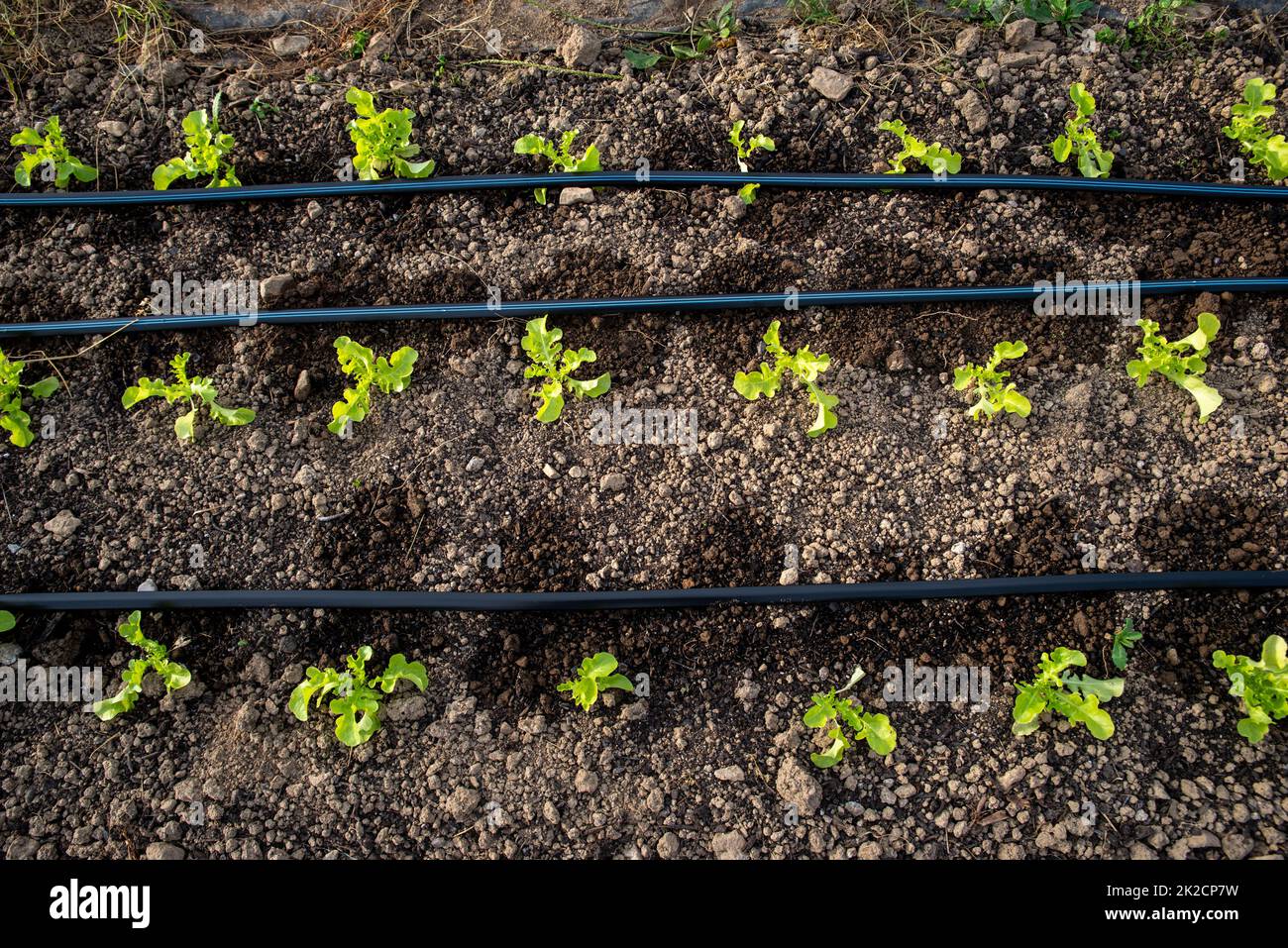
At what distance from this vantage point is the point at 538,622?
273 cm

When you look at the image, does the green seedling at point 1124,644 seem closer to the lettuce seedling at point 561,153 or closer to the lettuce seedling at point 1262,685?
the lettuce seedling at point 1262,685

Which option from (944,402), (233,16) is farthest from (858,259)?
(233,16)

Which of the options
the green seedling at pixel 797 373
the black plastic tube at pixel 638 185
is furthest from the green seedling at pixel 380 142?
the green seedling at pixel 797 373

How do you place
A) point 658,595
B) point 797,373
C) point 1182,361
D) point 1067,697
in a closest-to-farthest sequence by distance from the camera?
1. point 1067,697
2. point 658,595
3. point 1182,361
4. point 797,373

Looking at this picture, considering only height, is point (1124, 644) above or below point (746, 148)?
below

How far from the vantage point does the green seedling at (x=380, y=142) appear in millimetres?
3164

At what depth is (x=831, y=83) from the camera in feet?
11.0

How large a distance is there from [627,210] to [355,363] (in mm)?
1214

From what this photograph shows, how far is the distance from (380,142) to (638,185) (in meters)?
1.03

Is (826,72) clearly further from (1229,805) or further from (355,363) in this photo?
(1229,805)

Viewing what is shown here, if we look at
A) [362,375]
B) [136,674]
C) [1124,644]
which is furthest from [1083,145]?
[136,674]

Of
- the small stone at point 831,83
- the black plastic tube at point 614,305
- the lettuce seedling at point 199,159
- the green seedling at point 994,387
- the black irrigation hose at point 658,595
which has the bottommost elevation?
the black irrigation hose at point 658,595

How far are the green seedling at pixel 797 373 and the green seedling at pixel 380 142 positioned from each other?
1552 mm

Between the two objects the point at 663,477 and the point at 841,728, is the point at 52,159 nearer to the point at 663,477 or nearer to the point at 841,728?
the point at 663,477
